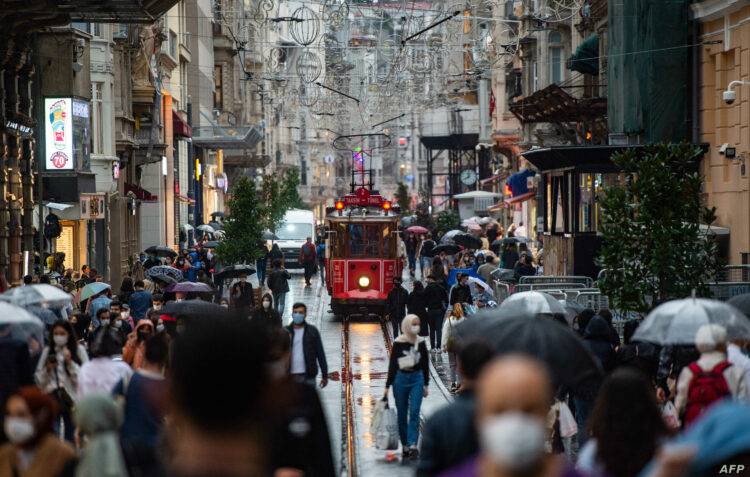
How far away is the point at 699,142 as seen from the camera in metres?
28.2

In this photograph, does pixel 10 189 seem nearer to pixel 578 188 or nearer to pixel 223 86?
pixel 578 188

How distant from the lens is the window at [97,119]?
35.2m

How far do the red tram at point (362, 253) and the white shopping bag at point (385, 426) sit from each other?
56.2 feet

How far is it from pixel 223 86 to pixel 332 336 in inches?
1774

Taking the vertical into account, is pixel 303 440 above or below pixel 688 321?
below

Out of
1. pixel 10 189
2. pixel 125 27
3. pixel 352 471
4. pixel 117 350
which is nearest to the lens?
pixel 117 350

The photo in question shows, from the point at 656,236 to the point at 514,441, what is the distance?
12896 millimetres

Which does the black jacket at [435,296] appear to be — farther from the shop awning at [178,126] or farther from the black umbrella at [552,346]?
the shop awning at [178,126]

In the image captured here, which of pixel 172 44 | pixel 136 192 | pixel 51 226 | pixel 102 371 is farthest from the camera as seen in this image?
pixel 172 44

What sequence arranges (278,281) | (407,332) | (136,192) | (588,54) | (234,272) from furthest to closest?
(136,192) < (588,54) < (278,281) < (234,272) < (407,332)

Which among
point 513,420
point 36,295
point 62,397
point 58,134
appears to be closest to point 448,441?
point 513,420

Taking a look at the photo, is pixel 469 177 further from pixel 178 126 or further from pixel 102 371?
pixel 102 371

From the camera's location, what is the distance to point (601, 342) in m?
12.5

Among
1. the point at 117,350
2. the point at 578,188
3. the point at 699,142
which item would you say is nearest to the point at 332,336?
the point at 578,188
